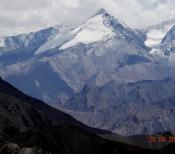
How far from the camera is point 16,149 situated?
179625 mm

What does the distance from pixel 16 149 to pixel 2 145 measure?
19.5 feet

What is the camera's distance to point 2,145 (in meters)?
184

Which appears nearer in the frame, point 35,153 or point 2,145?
point 35,153

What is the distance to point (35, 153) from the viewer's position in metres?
171

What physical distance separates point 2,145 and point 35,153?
1602cm

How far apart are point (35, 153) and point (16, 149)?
33.5 ft
